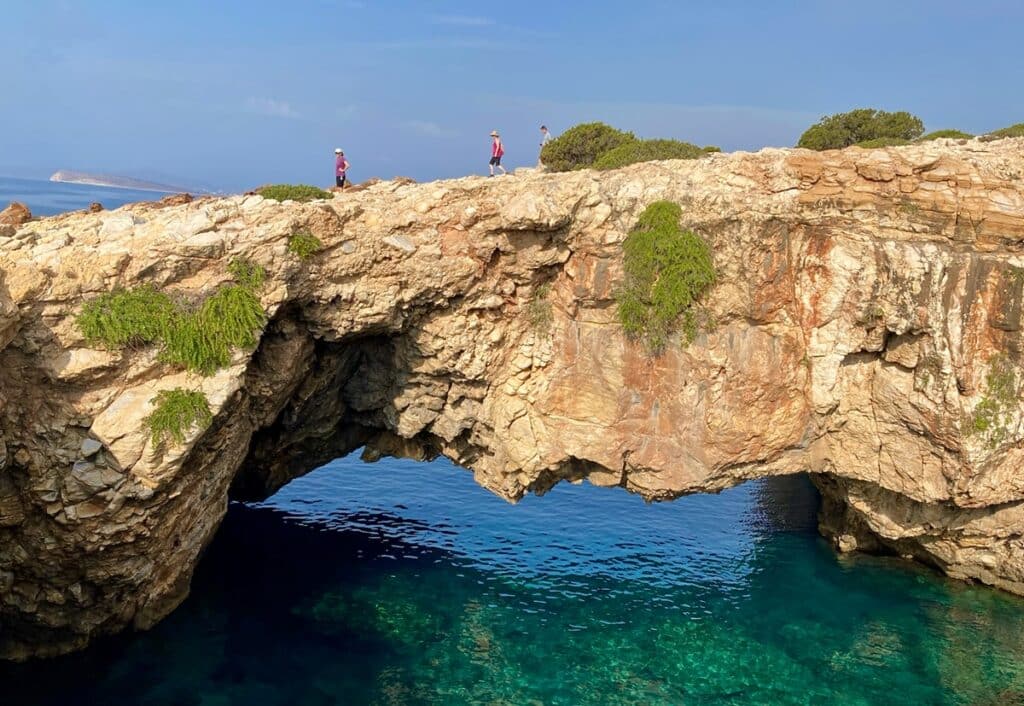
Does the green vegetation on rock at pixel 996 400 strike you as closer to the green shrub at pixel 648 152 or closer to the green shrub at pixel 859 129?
the green shrub at pixel 648 152

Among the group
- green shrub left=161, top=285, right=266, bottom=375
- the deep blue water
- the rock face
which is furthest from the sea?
the deep blue water

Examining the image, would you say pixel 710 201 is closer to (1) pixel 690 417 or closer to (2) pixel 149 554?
(1) pixel 690 417

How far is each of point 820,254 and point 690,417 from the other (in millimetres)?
5553

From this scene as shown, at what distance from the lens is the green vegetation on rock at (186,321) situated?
57.1 ft

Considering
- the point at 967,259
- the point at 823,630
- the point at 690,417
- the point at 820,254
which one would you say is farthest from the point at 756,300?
the point at 823,630

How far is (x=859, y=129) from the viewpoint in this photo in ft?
132

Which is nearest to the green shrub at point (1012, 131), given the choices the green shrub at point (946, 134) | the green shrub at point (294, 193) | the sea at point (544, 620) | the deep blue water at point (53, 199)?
the green shrub at point (946, 134)

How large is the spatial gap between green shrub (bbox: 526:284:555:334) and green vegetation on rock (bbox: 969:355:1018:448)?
1157 centimetres

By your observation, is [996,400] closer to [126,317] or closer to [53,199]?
[126,317]

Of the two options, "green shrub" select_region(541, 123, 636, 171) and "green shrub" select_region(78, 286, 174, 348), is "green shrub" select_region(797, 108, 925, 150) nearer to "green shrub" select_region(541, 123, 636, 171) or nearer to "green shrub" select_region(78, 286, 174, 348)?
"green shrub" select_region(541, 123, 636, 171)

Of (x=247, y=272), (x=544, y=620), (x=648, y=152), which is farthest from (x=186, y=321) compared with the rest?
(x=648, y=152)

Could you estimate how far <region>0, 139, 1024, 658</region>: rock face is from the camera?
18906 millimetres

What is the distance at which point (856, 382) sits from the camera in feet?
74.3

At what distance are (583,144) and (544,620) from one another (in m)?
21.5
